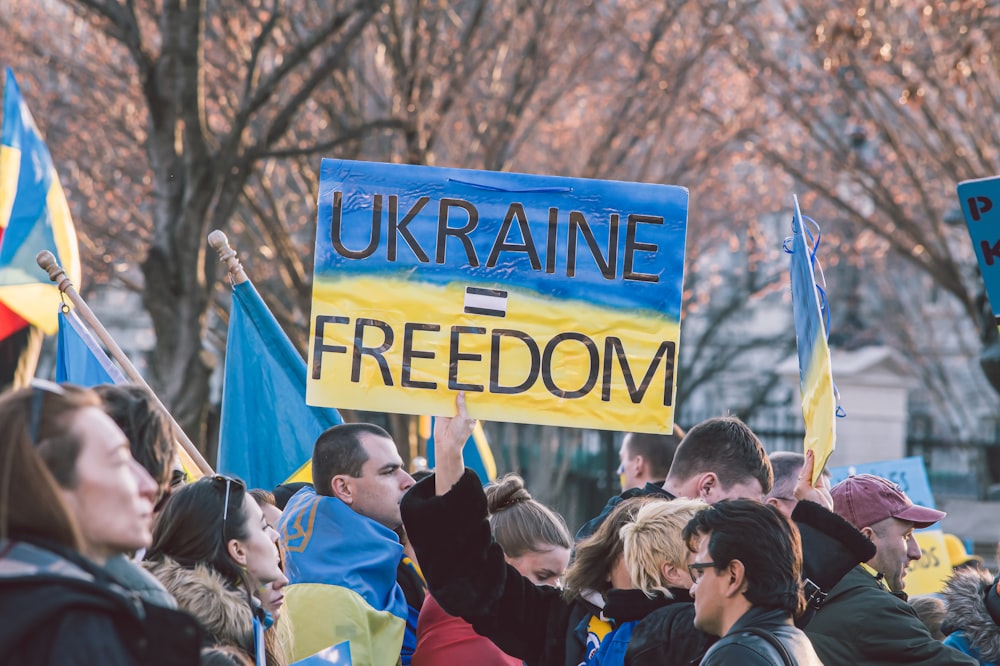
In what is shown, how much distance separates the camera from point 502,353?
4.25 m

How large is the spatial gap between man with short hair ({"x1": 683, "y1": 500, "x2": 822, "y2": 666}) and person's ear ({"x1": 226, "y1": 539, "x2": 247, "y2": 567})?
1.21 metres

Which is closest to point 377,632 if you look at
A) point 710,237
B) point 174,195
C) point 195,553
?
point 195,553

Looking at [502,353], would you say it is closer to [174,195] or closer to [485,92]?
[174,195]

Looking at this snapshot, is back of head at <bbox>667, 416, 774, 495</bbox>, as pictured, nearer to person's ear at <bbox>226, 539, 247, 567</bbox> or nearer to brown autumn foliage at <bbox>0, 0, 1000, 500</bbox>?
person's ear at <bbox>226, 539, 247, 567</bbox>

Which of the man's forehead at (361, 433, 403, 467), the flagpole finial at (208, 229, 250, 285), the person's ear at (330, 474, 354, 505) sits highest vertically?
the flagpole finial at (208, 229, 250, 285)

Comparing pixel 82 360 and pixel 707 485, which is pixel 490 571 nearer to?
pixel 707 485

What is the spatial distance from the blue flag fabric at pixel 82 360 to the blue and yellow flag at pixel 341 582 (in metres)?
1.43

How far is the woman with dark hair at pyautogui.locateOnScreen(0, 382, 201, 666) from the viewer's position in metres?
2.48

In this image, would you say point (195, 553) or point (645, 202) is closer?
point (195, 553)

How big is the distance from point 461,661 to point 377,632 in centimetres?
31

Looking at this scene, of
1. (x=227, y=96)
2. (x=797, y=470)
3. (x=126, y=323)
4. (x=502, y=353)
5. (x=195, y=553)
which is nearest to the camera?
(x=195, y=553)

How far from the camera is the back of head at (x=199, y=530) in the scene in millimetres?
3777

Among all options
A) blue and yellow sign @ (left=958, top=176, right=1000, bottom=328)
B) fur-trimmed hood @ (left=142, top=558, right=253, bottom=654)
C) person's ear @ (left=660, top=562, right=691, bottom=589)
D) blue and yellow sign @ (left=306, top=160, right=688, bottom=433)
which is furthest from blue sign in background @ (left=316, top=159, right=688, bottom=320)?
blue and yellow sign @ (left=958, top=176, right=1000, bottom=328)

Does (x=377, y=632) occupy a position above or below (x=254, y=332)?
below
